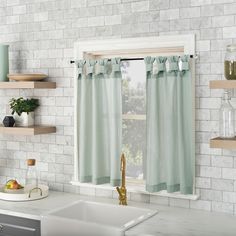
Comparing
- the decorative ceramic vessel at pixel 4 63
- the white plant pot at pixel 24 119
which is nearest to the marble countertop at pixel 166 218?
the white plant pot at pixel 24 119

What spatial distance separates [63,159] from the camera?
4.07 m

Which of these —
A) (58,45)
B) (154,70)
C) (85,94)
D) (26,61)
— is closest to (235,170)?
(154,70)

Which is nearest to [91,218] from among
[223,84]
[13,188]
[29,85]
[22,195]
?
[22,195]

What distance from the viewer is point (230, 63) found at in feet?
10.0

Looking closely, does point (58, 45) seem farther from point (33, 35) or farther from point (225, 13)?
point (225, 13)

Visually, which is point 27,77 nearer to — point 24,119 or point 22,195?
point 24,119

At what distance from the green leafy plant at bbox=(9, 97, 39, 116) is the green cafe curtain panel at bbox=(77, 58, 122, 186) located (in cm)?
47

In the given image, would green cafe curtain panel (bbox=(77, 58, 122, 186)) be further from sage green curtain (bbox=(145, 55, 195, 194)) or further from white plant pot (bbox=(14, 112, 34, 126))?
white plant pot (bbox=(14, 112, 34, 126))

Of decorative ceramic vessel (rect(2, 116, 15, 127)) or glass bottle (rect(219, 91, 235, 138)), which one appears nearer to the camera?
glass bottle (rect(219, 91, 235, 138))

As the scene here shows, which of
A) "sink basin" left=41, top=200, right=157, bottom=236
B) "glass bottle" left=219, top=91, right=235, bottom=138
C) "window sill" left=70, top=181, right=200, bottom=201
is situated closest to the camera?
"sink basin" left=41, top=200, right=157, bottom=236

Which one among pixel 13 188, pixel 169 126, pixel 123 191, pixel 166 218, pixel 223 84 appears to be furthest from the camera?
pixel 13 188

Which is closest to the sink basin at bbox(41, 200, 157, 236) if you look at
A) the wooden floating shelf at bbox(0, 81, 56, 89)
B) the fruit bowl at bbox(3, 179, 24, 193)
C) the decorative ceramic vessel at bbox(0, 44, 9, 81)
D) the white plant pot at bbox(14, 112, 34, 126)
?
the fruit bowl at bbox(3, 179, 24, 193)

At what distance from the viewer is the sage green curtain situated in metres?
3.42

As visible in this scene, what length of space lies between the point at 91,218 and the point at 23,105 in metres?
1.15
